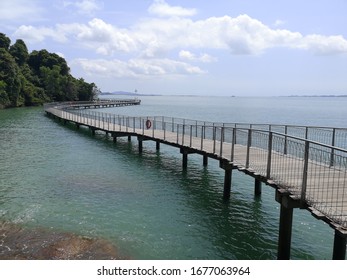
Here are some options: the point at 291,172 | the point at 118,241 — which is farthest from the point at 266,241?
the point at 118,241

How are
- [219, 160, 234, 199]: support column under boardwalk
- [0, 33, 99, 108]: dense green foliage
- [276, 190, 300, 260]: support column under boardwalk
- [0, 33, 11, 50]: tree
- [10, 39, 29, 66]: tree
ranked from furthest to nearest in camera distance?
[10, 39, 29, 66]: tree → [0, 33, 11, 50]: tree → [0, 33, 99, 108]: dense green foliage → [219, 160, 234, 199]: support column under boardwalk → [276, 190, 300, 260]: support column under boardwalk

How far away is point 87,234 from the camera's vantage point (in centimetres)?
1270

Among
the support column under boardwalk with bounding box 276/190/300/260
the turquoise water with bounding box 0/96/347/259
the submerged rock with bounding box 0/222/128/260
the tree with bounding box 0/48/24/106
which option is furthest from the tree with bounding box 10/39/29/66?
the support column under boardwalk with bounding box 276/190/300/260

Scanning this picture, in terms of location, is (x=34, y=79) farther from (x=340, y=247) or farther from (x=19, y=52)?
(x=340, y=247)

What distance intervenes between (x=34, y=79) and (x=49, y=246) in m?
111

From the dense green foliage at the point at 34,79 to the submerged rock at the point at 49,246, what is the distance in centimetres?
7879

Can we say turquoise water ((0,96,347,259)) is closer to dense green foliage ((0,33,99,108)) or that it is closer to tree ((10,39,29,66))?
dense green foliage ((0,33,99,108))

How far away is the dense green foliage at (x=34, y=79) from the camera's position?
292 ft

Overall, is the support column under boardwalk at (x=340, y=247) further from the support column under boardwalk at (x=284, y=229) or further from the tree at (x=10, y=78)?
the tree at (x=10, y=78)

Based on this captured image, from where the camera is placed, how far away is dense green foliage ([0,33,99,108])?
8900 centimetres

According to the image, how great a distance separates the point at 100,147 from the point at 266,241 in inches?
876

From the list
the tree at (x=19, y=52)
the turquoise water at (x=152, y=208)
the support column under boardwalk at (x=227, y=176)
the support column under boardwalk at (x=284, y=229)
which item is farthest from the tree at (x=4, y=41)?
the support column under boardwalk at (x=284, y=229)

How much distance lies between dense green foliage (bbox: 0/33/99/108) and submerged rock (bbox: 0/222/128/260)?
78789 millimetres

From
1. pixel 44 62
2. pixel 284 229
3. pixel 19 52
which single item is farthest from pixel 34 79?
pixel 284 229
